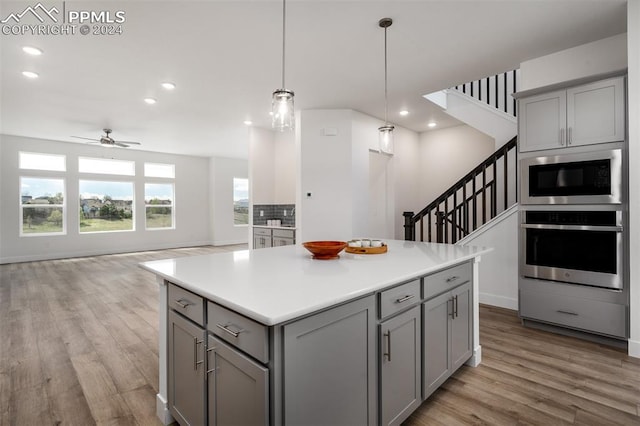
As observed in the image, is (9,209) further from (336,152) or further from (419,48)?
(419,48)

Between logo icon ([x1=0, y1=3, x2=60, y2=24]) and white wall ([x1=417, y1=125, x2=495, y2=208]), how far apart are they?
6.05 m

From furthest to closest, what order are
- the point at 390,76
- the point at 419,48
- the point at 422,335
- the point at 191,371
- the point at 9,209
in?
the point at 9,209 → the point at 390,76 → the point at 419,48 → the point at 422,335 → the point at 191,371

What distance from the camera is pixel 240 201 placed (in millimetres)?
10820

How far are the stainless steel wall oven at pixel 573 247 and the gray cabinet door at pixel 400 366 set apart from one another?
205 cm

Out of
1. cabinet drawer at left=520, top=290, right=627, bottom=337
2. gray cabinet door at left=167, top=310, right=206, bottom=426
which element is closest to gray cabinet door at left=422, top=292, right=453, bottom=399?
gray cabinet door at left=167, top=310, right=206, bottom=426

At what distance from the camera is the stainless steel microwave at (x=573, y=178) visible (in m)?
2.70

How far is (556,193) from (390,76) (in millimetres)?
2257

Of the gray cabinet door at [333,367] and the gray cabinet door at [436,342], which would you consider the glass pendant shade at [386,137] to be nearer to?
the gray cabinet door at [436,342]

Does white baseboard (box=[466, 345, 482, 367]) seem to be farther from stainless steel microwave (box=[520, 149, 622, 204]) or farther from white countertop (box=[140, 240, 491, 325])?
stainless steel microwave (box=[520, 149, 622, 204])

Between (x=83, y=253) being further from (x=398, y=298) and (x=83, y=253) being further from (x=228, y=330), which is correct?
(x=398, y=298)

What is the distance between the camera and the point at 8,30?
2904 millimetres

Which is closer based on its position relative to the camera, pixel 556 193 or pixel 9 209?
pixel 556 193

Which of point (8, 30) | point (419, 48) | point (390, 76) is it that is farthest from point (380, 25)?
point (8, 30)

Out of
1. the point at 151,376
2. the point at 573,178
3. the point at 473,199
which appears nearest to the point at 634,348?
the point at 573,178
